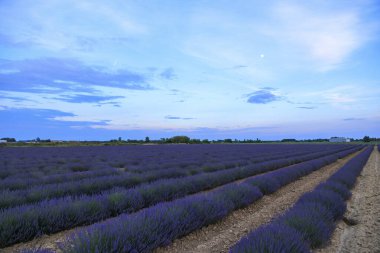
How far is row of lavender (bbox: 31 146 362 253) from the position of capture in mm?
3016

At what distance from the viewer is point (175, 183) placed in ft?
24.9

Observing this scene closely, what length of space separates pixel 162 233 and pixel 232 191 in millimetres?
3052

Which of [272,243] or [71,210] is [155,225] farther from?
[71,210]

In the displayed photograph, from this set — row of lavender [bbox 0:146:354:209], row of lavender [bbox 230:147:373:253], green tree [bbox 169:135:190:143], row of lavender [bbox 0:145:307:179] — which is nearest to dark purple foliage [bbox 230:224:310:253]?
row of lavender [bbox 230:147:373:253]

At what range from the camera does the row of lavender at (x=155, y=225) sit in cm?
302

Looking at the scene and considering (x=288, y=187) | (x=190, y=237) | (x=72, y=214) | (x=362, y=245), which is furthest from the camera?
(x=288, y=187)

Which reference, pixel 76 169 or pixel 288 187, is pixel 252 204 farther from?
pixel 76 169

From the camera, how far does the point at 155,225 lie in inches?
150

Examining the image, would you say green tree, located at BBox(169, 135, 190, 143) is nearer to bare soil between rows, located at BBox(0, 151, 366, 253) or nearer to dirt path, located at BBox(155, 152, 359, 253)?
dirt path, located at BBox(155, 152, 359, 253)

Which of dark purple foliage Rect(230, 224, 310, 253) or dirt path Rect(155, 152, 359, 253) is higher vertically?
dark purple foliage Rect(230, 224, 310, 253)

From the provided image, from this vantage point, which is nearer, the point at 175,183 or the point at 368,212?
the point at 368,212

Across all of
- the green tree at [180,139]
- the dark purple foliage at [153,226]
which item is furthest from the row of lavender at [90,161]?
the green tree at [180,139]

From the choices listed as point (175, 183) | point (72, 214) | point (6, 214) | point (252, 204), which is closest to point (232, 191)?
point (252, 204)

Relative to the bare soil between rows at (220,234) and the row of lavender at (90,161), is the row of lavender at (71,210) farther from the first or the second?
the row of lavender at (90,161)
